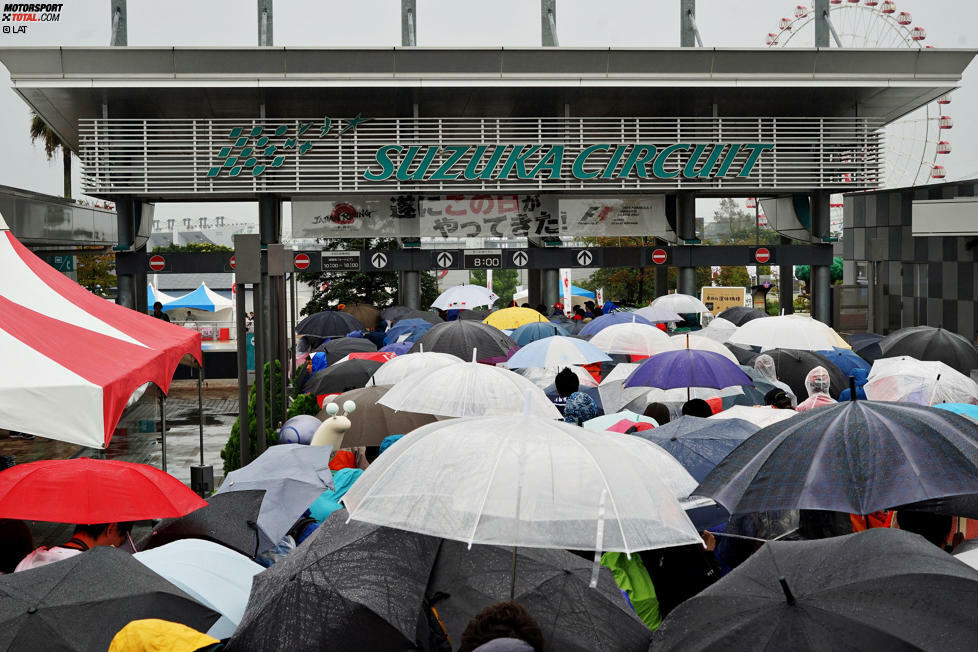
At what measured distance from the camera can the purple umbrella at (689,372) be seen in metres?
10.3

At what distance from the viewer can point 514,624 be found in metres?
3.78

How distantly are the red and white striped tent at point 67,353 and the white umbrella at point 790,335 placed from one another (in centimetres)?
588

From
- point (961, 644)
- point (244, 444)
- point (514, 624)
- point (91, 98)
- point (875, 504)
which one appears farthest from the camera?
point (91, 98)

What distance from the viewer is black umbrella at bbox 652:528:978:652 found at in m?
3.60

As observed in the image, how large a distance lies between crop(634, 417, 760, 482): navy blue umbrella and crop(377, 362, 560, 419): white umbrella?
1422mm

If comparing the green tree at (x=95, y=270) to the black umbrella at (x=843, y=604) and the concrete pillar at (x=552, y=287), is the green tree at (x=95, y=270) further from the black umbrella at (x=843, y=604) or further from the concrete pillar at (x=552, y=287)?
the black umbrella at (x=843, y=604)

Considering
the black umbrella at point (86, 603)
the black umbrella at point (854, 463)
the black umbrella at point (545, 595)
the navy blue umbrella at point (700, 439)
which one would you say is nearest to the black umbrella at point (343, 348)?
the navy blue umbrella at point (700, 439)

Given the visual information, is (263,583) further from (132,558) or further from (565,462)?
(565,462)

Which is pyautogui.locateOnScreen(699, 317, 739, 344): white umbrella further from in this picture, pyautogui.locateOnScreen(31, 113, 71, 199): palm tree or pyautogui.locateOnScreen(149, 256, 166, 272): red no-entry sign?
pyautogui.locateOnScreen(31, 113, 71, 199): palm tree

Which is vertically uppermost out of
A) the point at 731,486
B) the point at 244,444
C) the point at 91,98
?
the point at 91,98

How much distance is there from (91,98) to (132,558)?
86.4 ft

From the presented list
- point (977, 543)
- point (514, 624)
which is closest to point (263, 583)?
point (514, 624)

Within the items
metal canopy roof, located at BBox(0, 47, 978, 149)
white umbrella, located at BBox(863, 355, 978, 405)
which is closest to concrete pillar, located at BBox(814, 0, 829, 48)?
metal canopy roof, located at BBox(0, 47, 978, 149)

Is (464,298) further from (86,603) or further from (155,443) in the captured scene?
(86,603)
